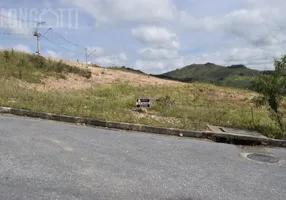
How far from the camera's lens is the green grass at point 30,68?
2095 cm

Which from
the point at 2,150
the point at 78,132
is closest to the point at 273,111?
the point at 78,132

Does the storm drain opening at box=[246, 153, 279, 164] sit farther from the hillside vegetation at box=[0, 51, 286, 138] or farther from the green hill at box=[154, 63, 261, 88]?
the green hill at box=[154, 63, 261, 88]

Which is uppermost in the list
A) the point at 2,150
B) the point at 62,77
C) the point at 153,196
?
the point at 62,77

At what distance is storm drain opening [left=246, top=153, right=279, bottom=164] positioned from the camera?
263 inches

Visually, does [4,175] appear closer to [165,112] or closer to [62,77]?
[165,112]

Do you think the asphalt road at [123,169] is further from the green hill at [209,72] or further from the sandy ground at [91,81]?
the green hill at [209,72]

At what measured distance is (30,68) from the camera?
23.6 metres

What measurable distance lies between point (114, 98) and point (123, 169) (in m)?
11.7

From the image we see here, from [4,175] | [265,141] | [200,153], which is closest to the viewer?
[4,175]

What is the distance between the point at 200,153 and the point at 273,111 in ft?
15.9

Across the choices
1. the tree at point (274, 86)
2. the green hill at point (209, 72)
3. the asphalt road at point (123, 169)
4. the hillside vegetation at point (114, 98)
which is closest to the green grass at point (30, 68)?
the hillside vegetation at point (114, 98)

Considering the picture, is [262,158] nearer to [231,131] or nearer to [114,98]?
[231,131]

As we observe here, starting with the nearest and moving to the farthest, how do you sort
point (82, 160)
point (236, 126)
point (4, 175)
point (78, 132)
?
point (4, 175) → point (82, 160) → point (78, 132) → point (236, 126)

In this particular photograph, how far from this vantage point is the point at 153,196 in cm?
424
